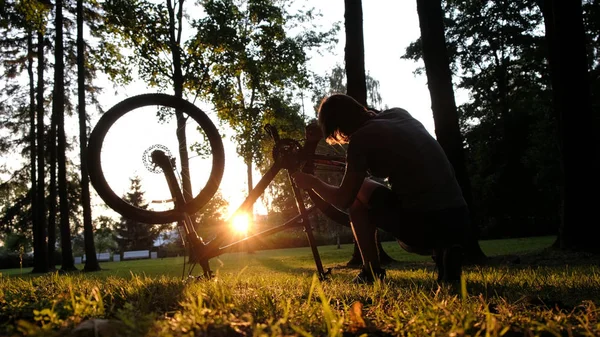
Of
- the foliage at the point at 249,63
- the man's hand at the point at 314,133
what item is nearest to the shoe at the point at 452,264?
the man's hand at the point at 314,133

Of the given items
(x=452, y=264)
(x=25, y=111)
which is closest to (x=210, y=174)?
(x=452, y=264)

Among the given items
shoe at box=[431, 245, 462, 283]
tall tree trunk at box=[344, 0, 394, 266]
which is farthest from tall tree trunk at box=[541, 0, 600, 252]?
shoe at box=[431, 245, 462, 283]

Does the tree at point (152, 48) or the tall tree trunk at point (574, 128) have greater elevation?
the tree at point (152, 48)

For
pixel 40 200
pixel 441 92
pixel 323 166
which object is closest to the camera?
pixel 323 166

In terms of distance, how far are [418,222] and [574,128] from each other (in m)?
6.00

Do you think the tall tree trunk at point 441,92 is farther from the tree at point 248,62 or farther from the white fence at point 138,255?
the white fence at point 138,255

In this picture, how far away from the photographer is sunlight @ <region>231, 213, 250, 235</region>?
4.31m

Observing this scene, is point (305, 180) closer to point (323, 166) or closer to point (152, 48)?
point (323, 166)

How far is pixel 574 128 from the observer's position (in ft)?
25.7

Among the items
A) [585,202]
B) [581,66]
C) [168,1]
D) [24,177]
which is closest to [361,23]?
[581,66]

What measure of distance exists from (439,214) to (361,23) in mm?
7484

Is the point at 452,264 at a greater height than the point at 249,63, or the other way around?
the point at 249,63

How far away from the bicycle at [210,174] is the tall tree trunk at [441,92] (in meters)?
4.65

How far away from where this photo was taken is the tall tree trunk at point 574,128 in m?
7.58
